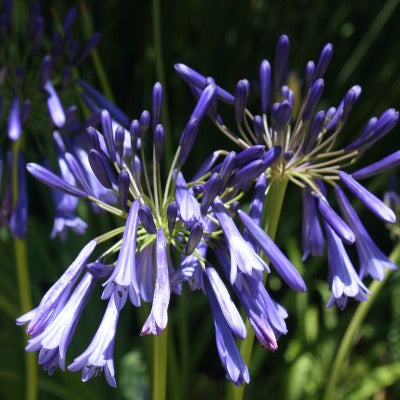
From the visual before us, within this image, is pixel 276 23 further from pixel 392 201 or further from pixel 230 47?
pixel 392 201

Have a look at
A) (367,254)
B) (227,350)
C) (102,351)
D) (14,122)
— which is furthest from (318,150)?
(14,122)

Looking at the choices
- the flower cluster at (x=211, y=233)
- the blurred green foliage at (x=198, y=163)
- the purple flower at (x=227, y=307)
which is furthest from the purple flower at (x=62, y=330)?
the blurred green foliage at (x=198, y=163)

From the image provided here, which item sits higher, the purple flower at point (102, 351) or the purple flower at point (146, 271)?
the purple flower at point (146, 271)

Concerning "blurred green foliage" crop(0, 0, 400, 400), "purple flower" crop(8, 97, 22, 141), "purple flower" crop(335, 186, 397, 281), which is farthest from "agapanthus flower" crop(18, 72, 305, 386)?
"blurred green foliage" crop(0, 0, 400, 400)

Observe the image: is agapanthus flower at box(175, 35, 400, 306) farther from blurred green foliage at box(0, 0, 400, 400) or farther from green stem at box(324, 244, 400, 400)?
blurred green foliage at box(0, 0, 400, 400)

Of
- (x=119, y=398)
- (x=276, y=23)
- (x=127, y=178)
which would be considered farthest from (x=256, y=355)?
A: (x=276, y=23)

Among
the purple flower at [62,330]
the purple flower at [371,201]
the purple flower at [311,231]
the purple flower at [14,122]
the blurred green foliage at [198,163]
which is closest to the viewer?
the purple flower at [62,330]

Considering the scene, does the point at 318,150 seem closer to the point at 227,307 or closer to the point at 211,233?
the point at 211,233

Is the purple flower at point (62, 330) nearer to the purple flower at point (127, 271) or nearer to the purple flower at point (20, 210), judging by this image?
the purple flower at point (127, 271)
